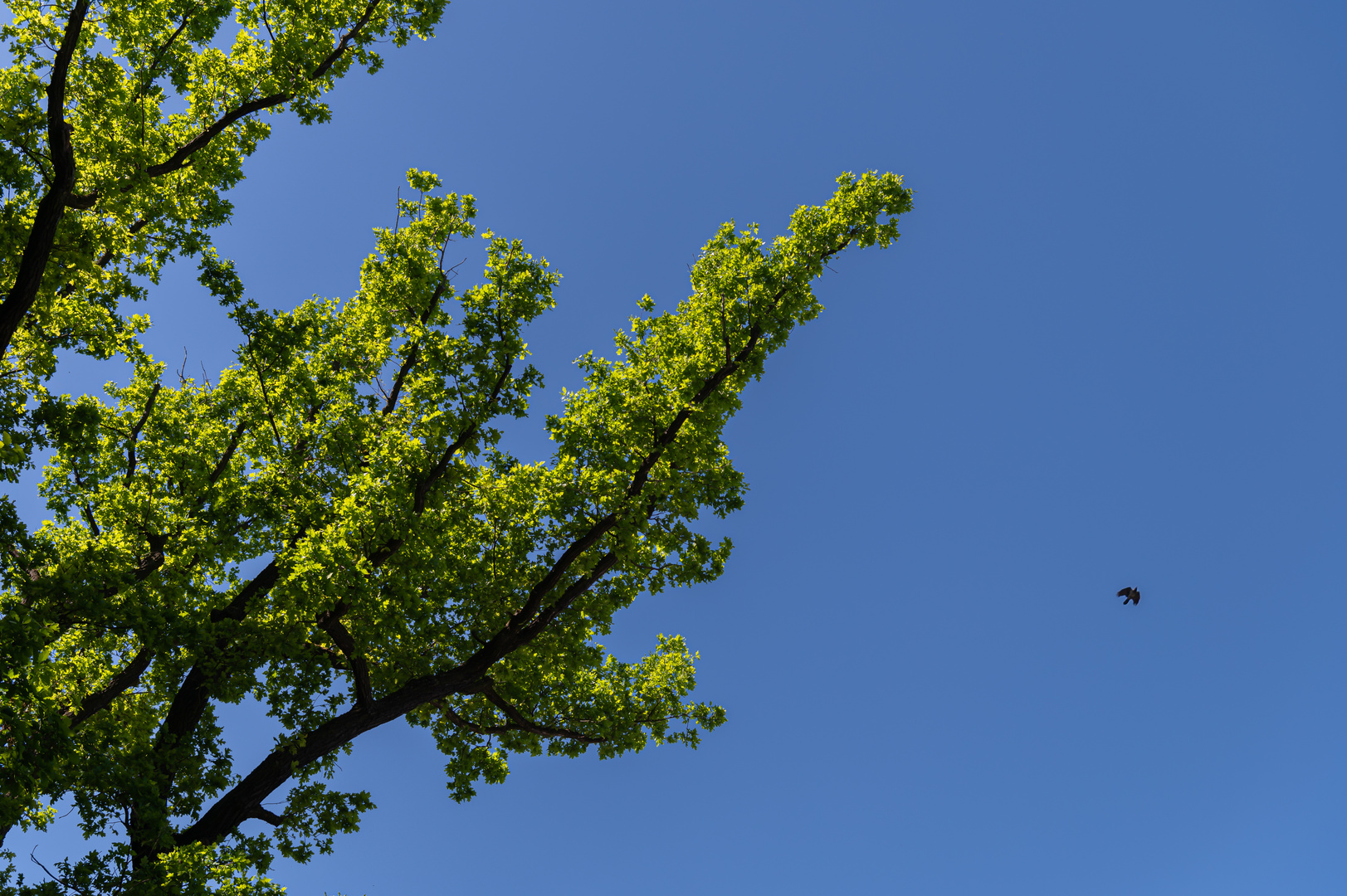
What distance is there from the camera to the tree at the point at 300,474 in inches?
396

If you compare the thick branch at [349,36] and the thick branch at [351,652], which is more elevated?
the thick branch at [349,36]

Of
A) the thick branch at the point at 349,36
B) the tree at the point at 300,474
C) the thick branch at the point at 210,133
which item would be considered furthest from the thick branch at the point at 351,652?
the thick branch at the point at 349,36

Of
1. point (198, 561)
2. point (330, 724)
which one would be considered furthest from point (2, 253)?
point (330, 724)

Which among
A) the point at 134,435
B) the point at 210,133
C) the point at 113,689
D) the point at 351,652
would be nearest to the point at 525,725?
the point at 351,652

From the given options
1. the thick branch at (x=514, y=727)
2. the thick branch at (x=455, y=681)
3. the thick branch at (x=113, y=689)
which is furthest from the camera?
the thick branch at (x=514, y=727)

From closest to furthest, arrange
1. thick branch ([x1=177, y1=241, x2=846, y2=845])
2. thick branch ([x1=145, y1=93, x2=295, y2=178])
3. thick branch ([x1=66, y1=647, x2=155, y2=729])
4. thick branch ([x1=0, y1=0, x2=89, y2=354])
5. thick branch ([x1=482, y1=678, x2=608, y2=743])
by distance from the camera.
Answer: thick branch ([x1=0, y1=0, x2=89, y2=354]) < thick branch ([x1=145, y1=93, x2=295, y2=178]) < thick branch ([x1=177, y1=241, x2=846, y2=845]) < thick branch ([x1=66, y1=647, x2=155, y2=729]) < thick branch ([x1=482, y1=678, x2=608, y2=743])

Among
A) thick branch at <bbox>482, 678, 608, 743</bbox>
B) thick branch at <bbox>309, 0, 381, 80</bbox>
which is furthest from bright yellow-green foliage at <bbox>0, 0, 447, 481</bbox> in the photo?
thick branch at <bbox>482, 678, 608, 743</bbox>

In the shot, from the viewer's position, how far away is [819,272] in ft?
44.0

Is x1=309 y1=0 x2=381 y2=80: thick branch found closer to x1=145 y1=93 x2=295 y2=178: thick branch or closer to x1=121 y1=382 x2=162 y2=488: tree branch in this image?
x1=145 y1=93 x2=295 y2=178: thick branch

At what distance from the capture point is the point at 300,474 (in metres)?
12.2

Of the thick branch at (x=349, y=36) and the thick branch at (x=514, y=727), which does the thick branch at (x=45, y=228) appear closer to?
the thick branch at (x=349, y=36)

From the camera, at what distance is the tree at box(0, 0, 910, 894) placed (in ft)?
33.0

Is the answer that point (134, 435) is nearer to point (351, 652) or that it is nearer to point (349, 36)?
point (351, 652)

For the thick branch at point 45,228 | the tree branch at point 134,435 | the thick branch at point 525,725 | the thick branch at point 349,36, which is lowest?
the thick branch at point 525,725
